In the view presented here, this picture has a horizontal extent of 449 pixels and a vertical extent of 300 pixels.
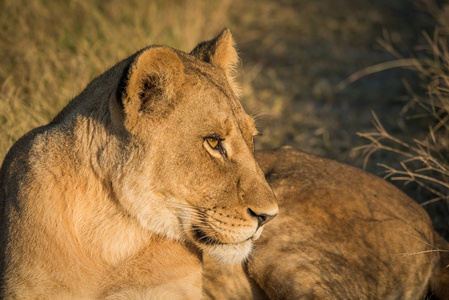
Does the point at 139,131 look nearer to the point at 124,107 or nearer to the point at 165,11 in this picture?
the point at 124,107

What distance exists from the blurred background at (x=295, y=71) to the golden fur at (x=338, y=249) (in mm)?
601

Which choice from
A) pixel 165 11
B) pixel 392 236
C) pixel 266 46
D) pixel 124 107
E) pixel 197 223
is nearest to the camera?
pixel 124 107

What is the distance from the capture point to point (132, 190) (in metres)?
2.28

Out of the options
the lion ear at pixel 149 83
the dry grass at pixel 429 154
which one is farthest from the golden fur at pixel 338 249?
the lion ear at pixel 149 83

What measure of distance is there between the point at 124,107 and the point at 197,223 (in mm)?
619

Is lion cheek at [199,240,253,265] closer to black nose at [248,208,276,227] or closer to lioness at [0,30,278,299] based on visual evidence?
lioness at [0,30,278,299]

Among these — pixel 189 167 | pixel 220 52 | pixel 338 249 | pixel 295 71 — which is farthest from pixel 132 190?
pixel 295 71

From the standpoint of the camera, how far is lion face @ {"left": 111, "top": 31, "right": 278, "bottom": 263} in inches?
88.2

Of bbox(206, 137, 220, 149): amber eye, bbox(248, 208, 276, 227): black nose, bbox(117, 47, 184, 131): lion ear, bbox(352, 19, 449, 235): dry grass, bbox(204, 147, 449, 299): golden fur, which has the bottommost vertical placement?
bbox(352, 19, 449, 235): dry grass

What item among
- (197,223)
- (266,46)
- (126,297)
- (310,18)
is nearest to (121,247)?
(126,297)

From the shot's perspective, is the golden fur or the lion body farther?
the golden fur

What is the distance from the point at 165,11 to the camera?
24.0 ft

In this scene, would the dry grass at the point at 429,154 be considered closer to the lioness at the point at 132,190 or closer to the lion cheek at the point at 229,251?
the lion cheek at the point at 229,251

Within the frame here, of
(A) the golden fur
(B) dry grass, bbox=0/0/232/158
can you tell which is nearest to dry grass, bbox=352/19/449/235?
(A) the golden fur
